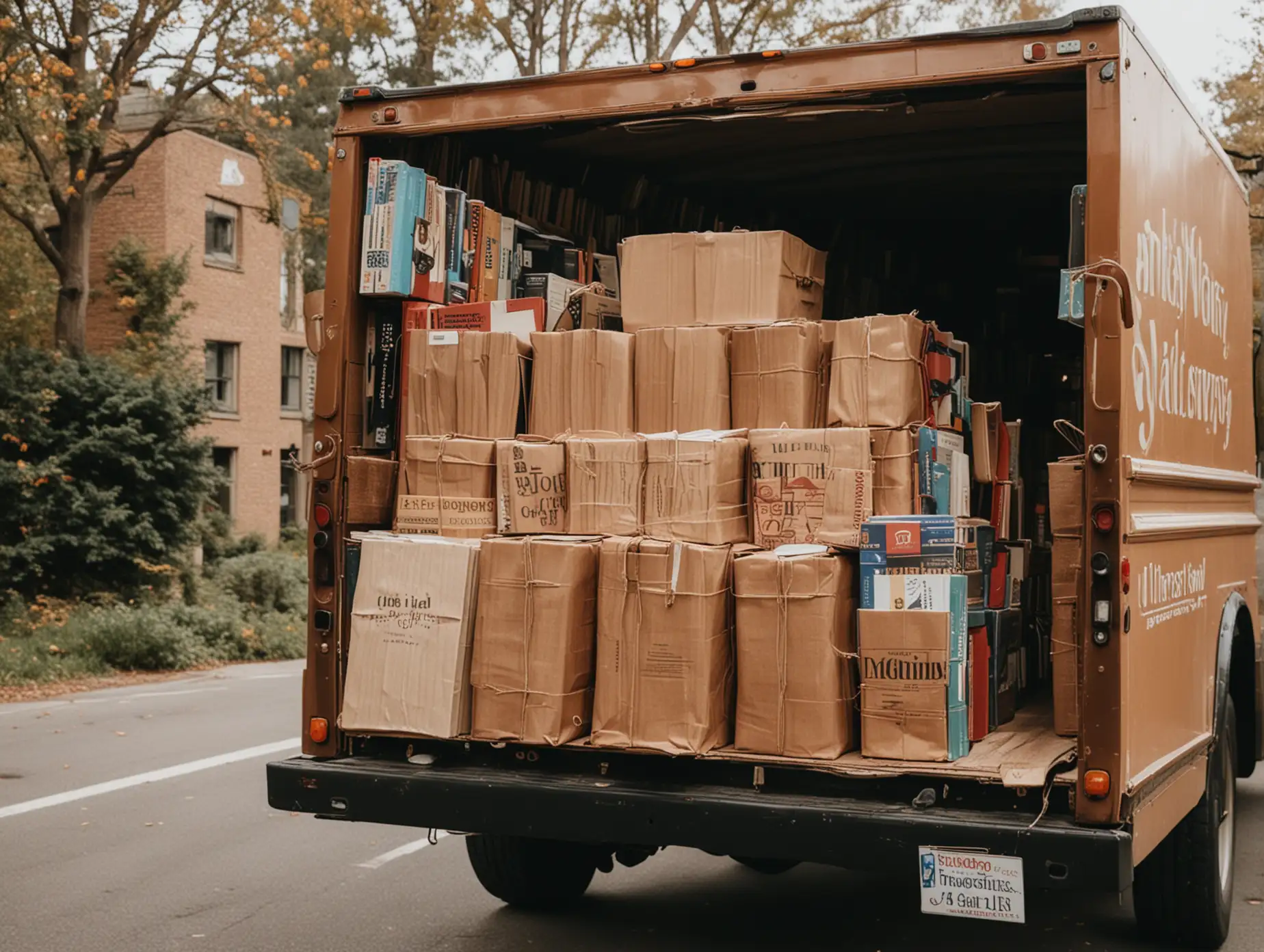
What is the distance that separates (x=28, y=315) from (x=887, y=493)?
2127 centimetres

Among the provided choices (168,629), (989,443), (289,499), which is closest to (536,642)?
(989,443)

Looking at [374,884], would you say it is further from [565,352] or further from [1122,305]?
[1122,305]

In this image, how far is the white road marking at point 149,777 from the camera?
321 inches

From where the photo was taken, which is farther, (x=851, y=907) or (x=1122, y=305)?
(x=851, y=907)

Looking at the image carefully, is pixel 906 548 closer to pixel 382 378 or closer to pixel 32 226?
pixel 382 378

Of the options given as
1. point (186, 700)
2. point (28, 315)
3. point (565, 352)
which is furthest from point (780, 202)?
point (28, 315)

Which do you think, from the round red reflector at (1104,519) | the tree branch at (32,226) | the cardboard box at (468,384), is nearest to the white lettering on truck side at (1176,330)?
the round red reflector at (1104,519)

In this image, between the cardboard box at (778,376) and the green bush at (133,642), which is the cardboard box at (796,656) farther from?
the green bush at (133,642)

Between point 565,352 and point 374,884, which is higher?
point 565,352

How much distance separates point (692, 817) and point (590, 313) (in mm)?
2160

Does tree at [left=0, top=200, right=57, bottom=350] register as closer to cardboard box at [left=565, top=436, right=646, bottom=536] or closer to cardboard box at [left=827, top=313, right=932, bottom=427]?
cardboard box at [left=565, top=436, right=646, bottom=536]

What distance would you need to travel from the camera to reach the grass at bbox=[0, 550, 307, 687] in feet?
50.7

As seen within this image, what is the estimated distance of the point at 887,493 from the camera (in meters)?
4.54

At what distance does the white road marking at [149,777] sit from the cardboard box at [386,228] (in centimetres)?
320
